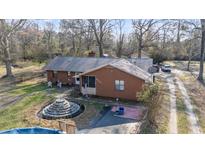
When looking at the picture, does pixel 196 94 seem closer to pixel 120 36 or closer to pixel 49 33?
pixel 120 36

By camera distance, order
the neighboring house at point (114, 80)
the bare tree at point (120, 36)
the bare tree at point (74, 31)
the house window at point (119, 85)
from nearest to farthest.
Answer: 1. the neighboring house at point (114, 80)
2. the house window at point (119, 85)
3. the bare tree at point (74, 31)
4. the bare tree at point (120, 36)

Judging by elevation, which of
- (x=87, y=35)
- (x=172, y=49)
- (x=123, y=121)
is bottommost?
(x=123, y=121)

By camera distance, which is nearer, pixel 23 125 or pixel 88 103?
pixel 23 125

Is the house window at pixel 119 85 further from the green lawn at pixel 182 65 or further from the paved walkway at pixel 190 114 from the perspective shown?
the green lawn at pixel 182 65

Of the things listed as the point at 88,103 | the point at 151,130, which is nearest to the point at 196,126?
the point at 151,130

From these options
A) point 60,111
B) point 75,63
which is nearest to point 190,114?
point 60,111

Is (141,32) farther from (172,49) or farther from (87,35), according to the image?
(87,35)

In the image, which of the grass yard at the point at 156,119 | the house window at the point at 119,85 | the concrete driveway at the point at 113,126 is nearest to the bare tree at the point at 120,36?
the house window at the point at 119,85
